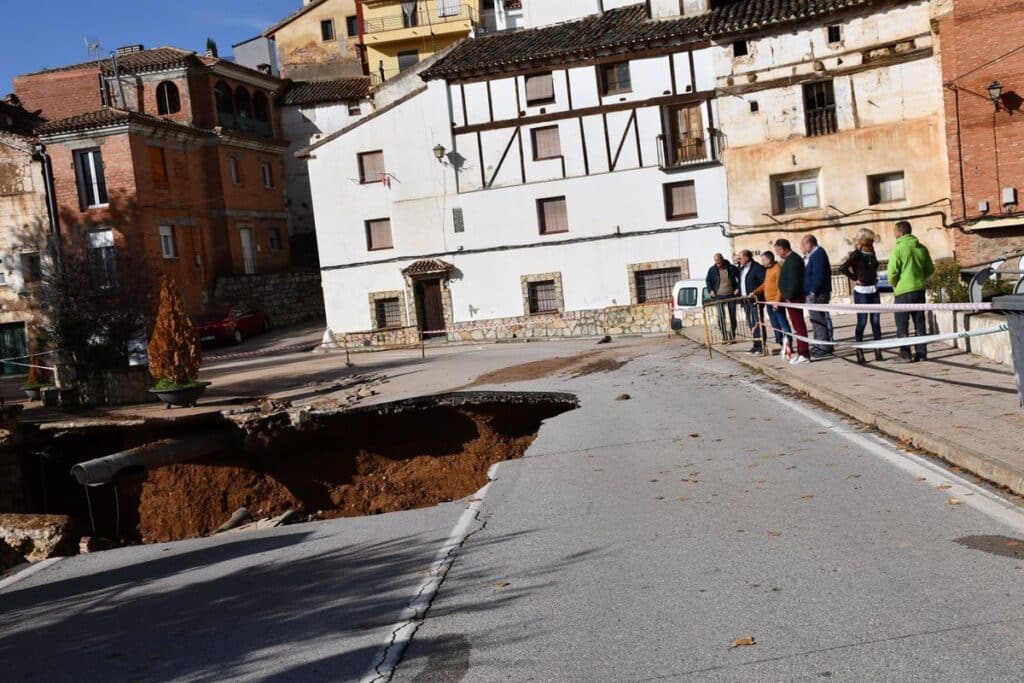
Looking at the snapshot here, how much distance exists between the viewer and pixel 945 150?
30.3 metres

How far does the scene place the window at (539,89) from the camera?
34.9 m

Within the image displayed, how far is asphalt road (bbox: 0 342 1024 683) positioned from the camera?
453 cm

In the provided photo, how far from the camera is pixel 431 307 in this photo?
121 feet

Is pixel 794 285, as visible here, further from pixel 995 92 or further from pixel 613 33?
pixel 613 33

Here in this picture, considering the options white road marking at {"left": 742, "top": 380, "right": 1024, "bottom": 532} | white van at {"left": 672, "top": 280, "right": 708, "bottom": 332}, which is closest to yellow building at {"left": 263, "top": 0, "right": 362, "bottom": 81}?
white van at {"left": 672, "top": 280, "right": 708, "bottom": 332}

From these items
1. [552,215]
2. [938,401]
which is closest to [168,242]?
[552,215]

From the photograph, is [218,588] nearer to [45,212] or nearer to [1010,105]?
[1010,105]

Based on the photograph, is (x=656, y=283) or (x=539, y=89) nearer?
(x=656, y=283)

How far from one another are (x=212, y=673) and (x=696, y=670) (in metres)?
2.43

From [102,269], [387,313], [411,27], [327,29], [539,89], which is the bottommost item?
[387,313]

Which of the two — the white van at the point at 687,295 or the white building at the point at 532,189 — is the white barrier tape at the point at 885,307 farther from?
the white building at the point at 532,189

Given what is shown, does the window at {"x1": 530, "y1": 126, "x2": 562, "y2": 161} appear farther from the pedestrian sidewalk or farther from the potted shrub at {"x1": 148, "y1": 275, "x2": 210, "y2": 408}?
the pedestrian sidewalk

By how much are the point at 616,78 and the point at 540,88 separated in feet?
8.75

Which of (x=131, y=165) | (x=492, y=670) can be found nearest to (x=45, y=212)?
(x=131, y=165)
